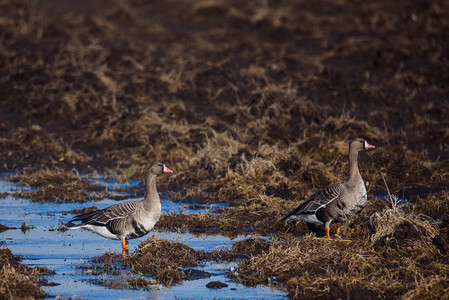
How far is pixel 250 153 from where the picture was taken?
1684 centimetres

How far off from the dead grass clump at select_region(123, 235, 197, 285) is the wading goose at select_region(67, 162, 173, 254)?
0.53 metres

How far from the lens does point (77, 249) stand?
37.1 feet

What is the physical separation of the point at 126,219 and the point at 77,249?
42.0 inches

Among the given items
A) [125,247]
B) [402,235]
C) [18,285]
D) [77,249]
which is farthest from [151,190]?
[402,235]

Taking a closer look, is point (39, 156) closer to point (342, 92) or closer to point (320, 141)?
point (320, 141)

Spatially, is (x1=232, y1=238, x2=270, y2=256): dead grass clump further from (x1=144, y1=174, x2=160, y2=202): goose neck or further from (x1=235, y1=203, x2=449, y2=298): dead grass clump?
(x1=144, y1=174, x2=160, y2=202): goose neck

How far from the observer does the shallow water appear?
8.95 meters

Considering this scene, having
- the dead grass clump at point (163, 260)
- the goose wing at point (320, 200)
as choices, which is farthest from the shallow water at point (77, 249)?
the goose wing at point (320, 200)

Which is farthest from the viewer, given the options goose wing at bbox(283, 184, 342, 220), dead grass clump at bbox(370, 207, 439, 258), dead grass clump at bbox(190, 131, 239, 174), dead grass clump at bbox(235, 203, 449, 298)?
dead grass clump at bbox(190, 131, 239, 174)

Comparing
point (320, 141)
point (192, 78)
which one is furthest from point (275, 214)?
point (192, 78)

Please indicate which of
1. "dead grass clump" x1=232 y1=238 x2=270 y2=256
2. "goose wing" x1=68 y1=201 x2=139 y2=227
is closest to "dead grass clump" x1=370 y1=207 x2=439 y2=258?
"dead grass clump" x1=232 y1=238 x2=270 y2=256

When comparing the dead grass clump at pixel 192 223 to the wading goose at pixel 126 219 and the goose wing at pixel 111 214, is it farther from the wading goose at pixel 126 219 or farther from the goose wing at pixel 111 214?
the goose wing at pixel 111 214

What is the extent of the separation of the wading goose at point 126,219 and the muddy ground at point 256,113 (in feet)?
5.64

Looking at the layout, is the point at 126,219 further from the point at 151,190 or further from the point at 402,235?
the point at 402,235
